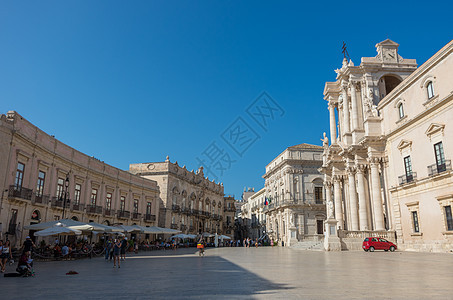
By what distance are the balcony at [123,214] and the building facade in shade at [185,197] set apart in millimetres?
8591

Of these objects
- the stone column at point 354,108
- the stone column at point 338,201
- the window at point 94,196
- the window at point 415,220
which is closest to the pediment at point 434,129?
the window at point 415,220

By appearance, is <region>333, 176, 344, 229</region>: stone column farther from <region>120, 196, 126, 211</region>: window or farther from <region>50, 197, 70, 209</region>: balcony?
<region>50, 197, 70, 209</region>: balcony

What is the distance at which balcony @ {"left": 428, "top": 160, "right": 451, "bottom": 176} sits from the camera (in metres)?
18.2

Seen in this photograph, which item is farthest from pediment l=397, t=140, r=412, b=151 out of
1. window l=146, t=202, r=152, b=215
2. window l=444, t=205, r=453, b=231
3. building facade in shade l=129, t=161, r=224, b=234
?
building facade in shade l=129, t=161, r=224, b=234

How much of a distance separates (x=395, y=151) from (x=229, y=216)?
4738 centimetres

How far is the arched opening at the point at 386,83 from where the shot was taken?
28.8 meters

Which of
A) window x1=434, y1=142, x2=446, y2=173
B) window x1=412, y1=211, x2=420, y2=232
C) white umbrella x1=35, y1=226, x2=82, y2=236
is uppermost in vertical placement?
window x1=434, y1=142, x2=446, y2=173

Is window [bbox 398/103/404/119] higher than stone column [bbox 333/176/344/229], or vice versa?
window [bbox 398/103/404/119]

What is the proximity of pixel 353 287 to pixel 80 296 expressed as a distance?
5055 mm

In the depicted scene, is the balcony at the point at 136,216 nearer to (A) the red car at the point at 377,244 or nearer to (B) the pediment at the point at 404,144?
(A) the red car at the point at 377,244

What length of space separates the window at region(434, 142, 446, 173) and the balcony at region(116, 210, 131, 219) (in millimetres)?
25859


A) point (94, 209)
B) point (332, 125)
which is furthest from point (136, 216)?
point (332, 125)

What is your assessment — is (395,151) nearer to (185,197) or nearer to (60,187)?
(60,187)

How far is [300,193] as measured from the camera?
45500 millimetres
